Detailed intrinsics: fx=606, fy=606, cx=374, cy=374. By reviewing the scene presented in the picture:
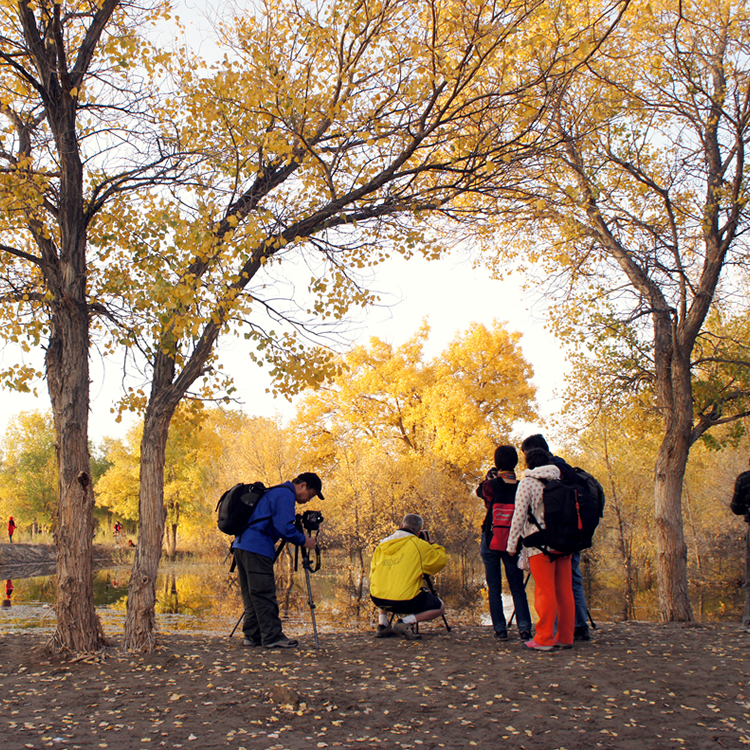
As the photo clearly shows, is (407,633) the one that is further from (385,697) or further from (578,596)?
(385,697)

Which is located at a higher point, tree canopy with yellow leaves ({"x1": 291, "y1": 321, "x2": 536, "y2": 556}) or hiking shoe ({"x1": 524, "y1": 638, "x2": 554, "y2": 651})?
tree canopy with yellow leaves ({"x1": 291, "y1": 321, "x2": 536, "y2": 556})

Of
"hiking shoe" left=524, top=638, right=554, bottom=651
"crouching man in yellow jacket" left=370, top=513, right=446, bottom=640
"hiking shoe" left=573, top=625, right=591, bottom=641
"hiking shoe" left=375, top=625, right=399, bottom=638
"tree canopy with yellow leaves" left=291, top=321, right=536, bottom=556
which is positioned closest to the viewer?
"hiking shoe" left=524, top=638, right=554, bottom=651

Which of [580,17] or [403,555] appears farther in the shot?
[580,17]

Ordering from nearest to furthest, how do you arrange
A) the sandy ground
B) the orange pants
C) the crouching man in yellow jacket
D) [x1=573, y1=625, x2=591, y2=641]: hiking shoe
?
the sandy ground, the orange pants, [x1=573, y1=625, x2=591, y2=641]: hiking shoe, the crouching man in yellow jacket

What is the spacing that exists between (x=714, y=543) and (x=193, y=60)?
24.4 m

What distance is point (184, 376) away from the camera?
22.6 feet

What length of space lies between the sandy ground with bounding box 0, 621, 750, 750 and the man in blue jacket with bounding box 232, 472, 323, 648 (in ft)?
0.86

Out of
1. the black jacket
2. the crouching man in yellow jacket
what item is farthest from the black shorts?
the black jacket

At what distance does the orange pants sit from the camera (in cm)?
573

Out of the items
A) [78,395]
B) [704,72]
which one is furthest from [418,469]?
[78,395]

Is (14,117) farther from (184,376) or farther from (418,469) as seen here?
(418,469)

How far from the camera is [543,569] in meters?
5.73

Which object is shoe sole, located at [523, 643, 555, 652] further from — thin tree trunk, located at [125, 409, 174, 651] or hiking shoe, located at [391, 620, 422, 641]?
thin tree trunk, located at [125, 409, 174, 651]

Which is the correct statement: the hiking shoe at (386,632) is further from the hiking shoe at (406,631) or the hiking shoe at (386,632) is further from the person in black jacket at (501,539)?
the person in black jacket at (501,539)
